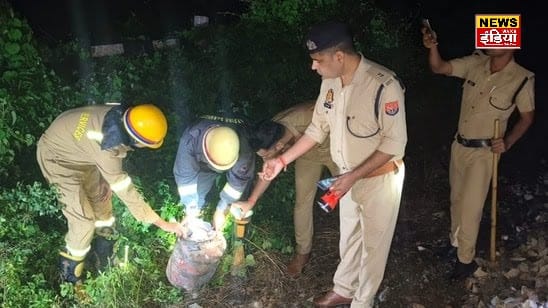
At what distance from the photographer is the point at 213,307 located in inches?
174

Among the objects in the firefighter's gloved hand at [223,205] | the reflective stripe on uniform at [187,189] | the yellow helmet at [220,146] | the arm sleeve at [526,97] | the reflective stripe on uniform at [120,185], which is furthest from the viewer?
the arm sleeve at [526,97]

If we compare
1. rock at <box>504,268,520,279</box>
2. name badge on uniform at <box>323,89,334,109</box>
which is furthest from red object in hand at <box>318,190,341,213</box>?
rock at <box>504,268,520,279</box>

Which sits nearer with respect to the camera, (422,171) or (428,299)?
(428,299)

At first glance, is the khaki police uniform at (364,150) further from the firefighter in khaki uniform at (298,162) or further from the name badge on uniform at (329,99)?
the firefighter in khaki uniform at (298,162)

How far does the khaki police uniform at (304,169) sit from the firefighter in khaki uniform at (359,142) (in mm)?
327

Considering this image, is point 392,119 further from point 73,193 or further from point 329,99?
point 73,193

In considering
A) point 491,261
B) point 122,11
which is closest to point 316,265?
point 491,261

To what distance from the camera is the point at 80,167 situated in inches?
167

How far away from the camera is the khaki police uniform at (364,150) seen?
137 inches

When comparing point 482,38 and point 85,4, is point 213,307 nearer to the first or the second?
point 482,38

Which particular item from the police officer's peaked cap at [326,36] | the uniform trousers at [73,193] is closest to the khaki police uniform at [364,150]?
the police officer's peaked cap at [326,36]

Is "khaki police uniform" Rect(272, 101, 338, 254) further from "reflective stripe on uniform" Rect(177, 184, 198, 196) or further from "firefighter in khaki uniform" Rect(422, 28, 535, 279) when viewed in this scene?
"firefighter in khaki uniform" Rect(422, 28, 535, 279)

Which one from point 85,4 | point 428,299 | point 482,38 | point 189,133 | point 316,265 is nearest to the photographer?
point 189,133

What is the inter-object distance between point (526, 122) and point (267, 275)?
254 centimetres
